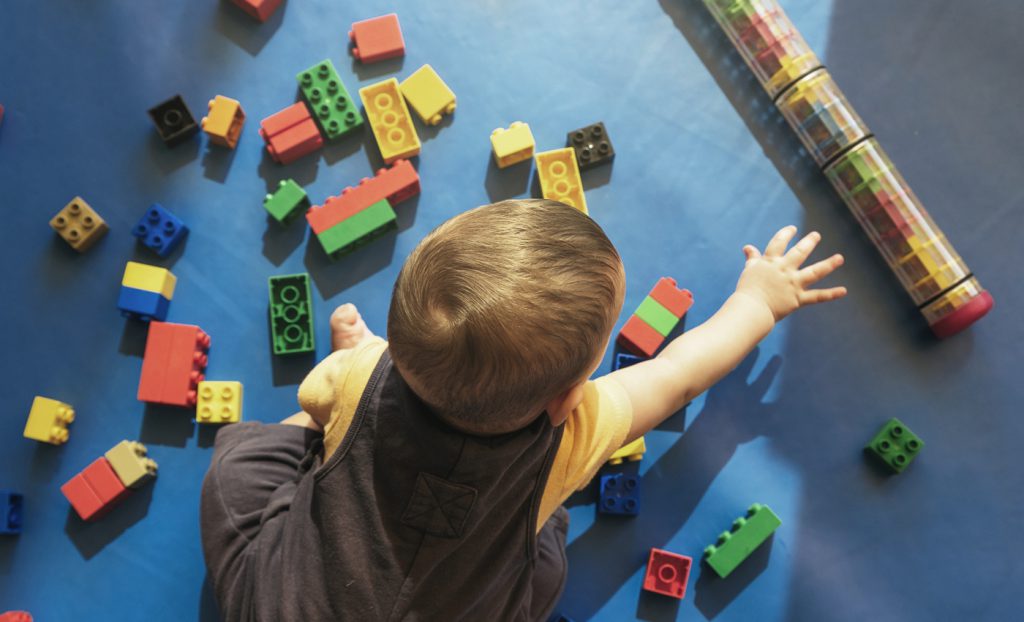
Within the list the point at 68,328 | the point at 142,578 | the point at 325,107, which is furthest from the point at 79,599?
the point at 325,107

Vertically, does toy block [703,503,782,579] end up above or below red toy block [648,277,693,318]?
below

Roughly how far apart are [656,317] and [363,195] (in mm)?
389

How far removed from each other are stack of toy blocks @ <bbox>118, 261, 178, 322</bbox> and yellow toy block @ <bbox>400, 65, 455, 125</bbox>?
374 mm

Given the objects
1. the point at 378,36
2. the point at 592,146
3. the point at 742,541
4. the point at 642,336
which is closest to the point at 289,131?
the point at 378,36

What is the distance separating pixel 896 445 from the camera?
2.98ft

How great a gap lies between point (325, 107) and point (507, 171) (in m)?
0.24

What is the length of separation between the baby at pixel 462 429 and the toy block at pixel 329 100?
242 mm

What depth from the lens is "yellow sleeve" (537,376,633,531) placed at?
67 cm

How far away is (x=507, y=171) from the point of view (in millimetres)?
966

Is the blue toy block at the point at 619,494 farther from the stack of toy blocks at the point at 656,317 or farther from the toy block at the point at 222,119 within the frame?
the toy block at the point at 222,119

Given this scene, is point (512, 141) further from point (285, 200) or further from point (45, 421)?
point (45, 421)

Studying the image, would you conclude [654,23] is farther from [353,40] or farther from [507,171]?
[353,40]

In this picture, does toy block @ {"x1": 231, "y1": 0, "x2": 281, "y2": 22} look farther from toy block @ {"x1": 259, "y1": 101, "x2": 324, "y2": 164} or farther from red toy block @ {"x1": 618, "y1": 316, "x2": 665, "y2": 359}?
red toy block @ {"x1": 618, "y1": 316, "x2": 665, "y2": 359}

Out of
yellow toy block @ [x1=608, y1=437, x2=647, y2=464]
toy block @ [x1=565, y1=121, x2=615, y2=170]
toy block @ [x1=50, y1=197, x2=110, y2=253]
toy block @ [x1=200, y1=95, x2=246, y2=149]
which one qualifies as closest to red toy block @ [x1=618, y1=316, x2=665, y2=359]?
yellow toy block @ [x1=608, y1=437, x2=647, y2=464]
